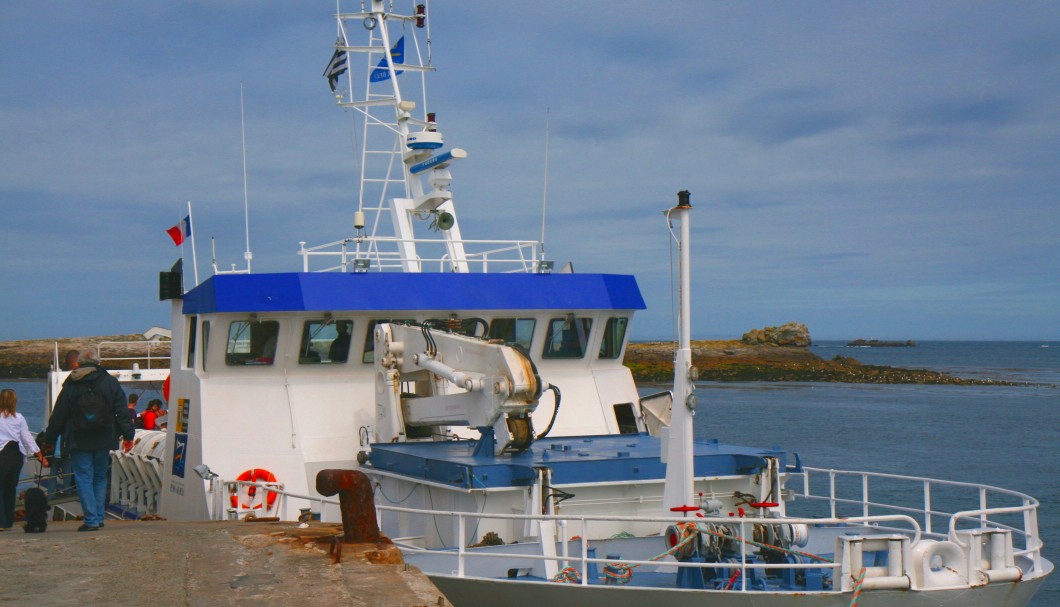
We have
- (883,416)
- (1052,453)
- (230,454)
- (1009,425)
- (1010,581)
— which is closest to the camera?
(1010,581)

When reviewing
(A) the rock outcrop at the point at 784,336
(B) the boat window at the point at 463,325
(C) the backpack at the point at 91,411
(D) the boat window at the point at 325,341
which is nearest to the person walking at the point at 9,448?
(C) the backpack at the point at 91,411

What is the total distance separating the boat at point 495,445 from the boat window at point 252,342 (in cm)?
2

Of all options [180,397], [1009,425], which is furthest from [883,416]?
[180,397]

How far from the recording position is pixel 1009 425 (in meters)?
45.5

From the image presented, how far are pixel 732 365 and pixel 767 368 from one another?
3068mm

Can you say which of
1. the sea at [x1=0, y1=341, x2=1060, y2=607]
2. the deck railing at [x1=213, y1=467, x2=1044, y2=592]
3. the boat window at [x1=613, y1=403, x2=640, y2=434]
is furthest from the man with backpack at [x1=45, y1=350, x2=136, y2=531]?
the sea at [x1=0, y1=341, x2=1060, y2=607]

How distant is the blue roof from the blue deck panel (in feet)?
7.44

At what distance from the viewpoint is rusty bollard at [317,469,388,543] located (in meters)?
7.53

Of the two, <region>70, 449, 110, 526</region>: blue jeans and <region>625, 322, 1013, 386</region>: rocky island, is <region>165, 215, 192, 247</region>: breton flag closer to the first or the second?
<region>70, 449, 110, 526</region>: blue jeans

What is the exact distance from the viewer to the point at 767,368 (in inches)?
3221

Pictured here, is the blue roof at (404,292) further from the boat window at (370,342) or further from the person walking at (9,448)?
the person walking at (9,448)

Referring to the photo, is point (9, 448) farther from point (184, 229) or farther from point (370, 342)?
point (184, 229)

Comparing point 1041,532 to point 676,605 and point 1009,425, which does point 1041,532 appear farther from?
point 1009,425

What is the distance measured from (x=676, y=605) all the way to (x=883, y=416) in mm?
43638
